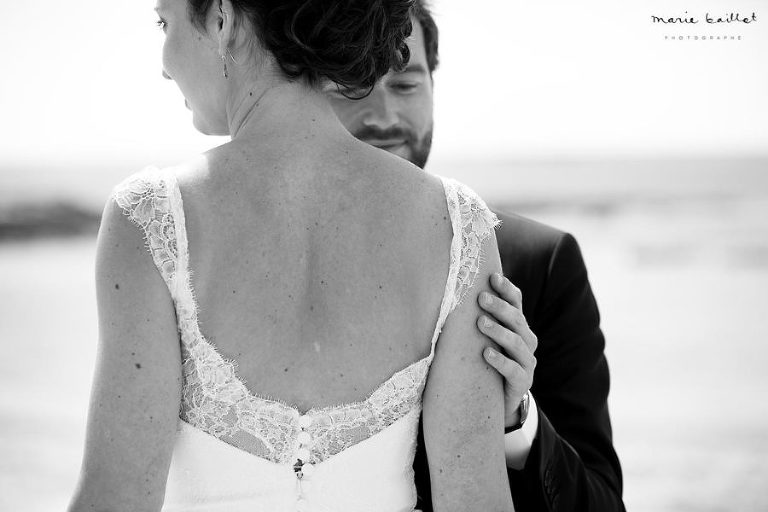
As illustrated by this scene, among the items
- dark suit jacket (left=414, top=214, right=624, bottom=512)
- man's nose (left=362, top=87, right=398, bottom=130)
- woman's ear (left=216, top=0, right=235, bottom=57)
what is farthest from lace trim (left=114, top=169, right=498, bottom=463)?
man's nose (left=362, top=87, right=398, bottom=130)

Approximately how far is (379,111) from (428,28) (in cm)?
50

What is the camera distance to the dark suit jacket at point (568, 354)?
259 cm

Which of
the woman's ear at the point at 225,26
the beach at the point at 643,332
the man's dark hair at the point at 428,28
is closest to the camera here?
the woman's ear at the point at 225,26

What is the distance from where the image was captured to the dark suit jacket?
2594 millimetres

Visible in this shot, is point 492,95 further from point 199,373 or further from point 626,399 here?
point 199,373

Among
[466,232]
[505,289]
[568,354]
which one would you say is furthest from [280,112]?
[568,354]

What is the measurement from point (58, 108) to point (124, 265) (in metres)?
17.1

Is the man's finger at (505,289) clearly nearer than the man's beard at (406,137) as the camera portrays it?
Yes

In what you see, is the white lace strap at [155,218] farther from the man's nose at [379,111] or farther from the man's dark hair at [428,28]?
the man's dark hair at [428,28]

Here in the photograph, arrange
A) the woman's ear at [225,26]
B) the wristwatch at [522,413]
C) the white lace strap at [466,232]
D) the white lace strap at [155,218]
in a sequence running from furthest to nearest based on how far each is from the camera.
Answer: the wristwatch at [522,413] → the white lace strap at [466,232] → the woman's ear at [225,26] → the white lace strap at [155,218]

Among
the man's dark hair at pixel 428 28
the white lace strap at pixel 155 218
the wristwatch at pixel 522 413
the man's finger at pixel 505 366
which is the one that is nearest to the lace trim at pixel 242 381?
the white lace strap at pixel 155 218

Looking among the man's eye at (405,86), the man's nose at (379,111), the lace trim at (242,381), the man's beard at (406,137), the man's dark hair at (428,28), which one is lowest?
the lace trim at (242,381)

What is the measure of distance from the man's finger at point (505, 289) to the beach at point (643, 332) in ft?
14.7

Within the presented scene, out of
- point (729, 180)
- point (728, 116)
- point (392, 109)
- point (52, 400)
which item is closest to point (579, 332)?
point (392, 109)
